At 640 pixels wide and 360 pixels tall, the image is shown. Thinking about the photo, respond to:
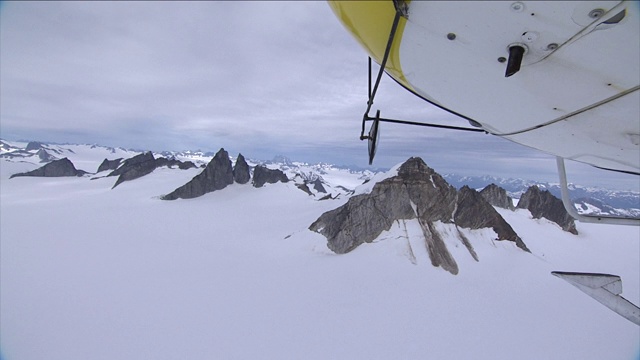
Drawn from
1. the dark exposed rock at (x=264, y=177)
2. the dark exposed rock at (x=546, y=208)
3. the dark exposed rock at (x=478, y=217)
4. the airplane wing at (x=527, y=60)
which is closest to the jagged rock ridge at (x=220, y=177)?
the dark exposed rock at (x=264, y=177)

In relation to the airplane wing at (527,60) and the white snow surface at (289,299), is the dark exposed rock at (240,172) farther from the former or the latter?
the airplane wing at (527,60)

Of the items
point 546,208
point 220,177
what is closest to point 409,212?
point 546,208

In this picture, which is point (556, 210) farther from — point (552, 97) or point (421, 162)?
point (552, 97)

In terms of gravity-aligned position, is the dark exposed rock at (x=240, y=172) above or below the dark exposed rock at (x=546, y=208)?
above

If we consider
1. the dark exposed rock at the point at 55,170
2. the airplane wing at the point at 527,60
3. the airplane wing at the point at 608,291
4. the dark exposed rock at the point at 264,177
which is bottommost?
the dark exposed rock at the point at 55,170

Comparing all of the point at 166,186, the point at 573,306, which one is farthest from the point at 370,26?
the point at 166,186

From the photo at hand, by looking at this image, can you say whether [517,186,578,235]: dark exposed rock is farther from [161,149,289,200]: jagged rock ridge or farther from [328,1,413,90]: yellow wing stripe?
[328,1,413,90]: yellow wing stripe

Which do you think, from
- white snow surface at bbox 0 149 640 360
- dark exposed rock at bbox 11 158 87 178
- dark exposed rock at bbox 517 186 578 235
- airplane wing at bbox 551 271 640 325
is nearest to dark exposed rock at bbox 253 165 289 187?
white snow surface at bbox 0 149 640 360
